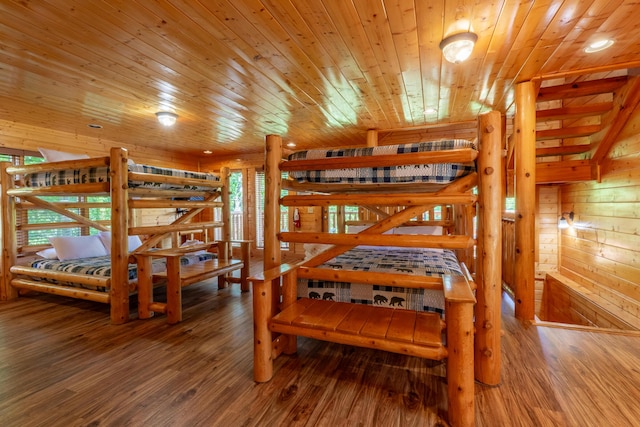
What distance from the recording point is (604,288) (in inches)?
147

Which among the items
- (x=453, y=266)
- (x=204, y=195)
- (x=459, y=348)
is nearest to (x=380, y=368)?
(x=459, y=348)

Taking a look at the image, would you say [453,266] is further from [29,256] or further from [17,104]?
[29,256]

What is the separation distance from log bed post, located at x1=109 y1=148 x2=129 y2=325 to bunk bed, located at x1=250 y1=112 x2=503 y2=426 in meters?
1.64

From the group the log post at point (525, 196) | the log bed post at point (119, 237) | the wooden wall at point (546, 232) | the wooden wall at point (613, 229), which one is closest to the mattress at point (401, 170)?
the log post at point (525, 196)

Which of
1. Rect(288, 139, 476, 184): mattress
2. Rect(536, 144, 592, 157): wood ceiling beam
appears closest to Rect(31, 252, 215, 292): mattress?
Rect(288, 139, 476, 184): mattress

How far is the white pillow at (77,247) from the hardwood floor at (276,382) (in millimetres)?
1075

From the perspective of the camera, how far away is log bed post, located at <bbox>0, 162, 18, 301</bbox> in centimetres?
346

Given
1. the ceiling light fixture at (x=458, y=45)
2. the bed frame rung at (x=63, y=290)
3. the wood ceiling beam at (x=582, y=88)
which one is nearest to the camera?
the ceiling light fixture at (x=458, y=45)

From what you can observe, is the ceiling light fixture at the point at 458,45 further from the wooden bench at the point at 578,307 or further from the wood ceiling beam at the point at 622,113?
the wooden bench at the point at 578,307

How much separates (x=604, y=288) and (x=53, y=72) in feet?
21.5

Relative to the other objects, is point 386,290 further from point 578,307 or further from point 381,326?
point 578,307

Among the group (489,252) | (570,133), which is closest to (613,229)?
(570,133)

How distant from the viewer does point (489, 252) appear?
1710mm

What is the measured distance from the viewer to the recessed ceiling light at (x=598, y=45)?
228cm
